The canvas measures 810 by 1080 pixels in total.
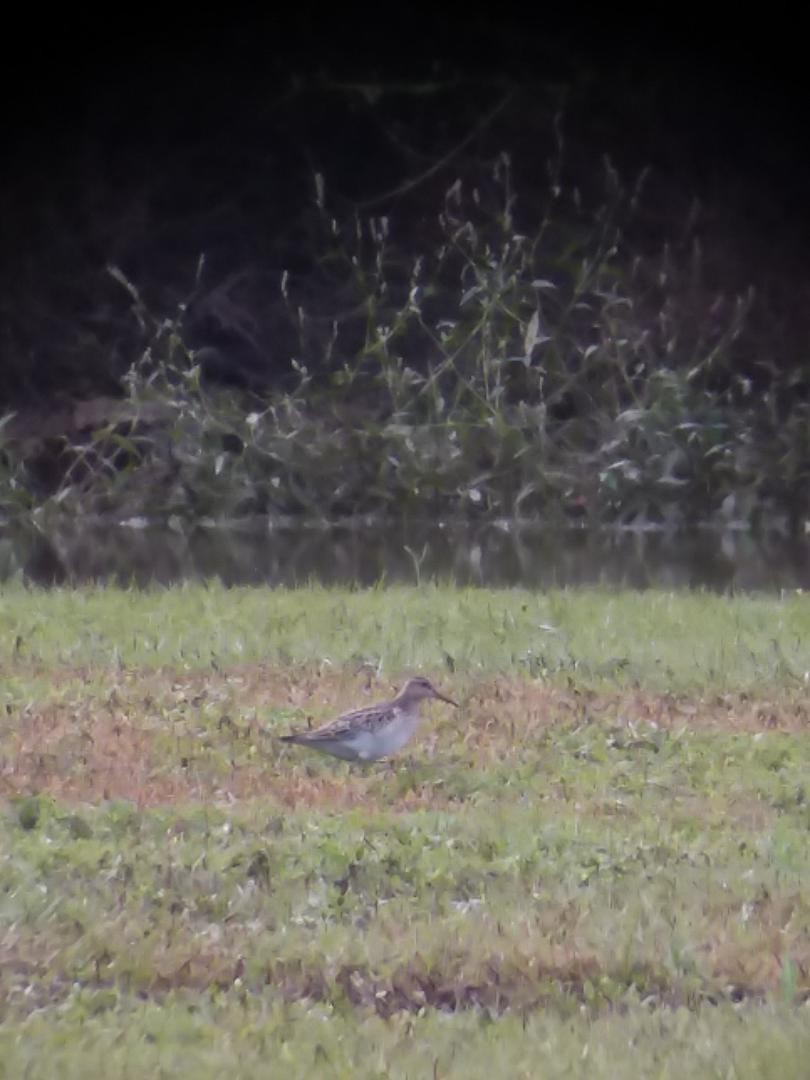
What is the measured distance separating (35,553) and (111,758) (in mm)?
8411

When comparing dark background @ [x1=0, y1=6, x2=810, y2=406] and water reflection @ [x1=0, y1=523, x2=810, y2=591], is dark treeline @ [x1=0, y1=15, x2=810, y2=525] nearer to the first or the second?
dark background @ [x1=0, y1=6, x2=810, y2=406]

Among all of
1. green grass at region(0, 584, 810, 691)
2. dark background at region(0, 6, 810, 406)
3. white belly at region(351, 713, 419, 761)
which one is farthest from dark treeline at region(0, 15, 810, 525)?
white belly at region(351, 713, 419, 761)

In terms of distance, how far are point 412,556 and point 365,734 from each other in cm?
763

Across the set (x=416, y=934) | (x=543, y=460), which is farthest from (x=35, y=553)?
(x=416, y=934)

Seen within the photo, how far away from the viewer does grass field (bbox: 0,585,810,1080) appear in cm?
549

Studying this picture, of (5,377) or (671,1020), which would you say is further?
(5,377)

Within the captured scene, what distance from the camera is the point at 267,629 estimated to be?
12031 millimetres

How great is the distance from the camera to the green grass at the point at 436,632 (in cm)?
1093

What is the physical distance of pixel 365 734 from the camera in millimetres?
8320

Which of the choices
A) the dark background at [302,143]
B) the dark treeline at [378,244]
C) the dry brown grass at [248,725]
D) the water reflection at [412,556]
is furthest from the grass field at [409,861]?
the dark background at [302,143]

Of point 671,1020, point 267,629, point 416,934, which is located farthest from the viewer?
point 267,629

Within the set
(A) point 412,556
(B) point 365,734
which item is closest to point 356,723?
(B) point 365,734

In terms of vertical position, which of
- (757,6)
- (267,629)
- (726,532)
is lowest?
(726,532)

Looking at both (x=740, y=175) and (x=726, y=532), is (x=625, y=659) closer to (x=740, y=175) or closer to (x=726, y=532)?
(x=726, y=532)
